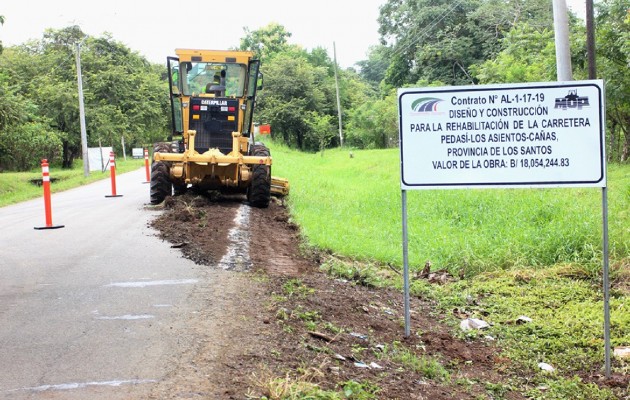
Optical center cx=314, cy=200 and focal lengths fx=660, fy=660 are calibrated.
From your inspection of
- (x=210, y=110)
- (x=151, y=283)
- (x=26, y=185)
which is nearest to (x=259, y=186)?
(x=210, y=110)

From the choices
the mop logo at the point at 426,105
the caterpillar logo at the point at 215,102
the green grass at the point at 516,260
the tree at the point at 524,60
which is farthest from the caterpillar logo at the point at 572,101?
the tree at the point at 524,60

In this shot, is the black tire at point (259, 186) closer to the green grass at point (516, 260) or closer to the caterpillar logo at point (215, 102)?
the green grass at point (516, 260)

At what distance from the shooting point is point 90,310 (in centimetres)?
601

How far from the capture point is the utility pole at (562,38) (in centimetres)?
1339

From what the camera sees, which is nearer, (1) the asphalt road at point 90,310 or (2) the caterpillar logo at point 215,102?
(1) the asphalt road at point 90,310

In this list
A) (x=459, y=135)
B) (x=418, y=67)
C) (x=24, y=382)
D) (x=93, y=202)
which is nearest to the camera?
(x=24, y=382)

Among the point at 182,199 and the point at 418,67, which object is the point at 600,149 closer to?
the point at 182,199

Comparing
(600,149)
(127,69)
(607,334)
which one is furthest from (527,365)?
(127,69)

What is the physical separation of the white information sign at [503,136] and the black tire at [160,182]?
9040 millimetres

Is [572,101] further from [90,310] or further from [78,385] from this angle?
[90,310]

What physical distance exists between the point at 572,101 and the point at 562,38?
352 inches

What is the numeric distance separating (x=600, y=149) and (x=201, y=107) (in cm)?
1049

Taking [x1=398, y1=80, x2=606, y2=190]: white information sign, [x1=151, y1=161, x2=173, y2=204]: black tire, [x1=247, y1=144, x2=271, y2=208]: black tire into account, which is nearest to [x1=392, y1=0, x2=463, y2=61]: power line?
[x1=247, y1=144, x2=271, y2=208]: black tire

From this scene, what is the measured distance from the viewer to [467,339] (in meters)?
6.29
